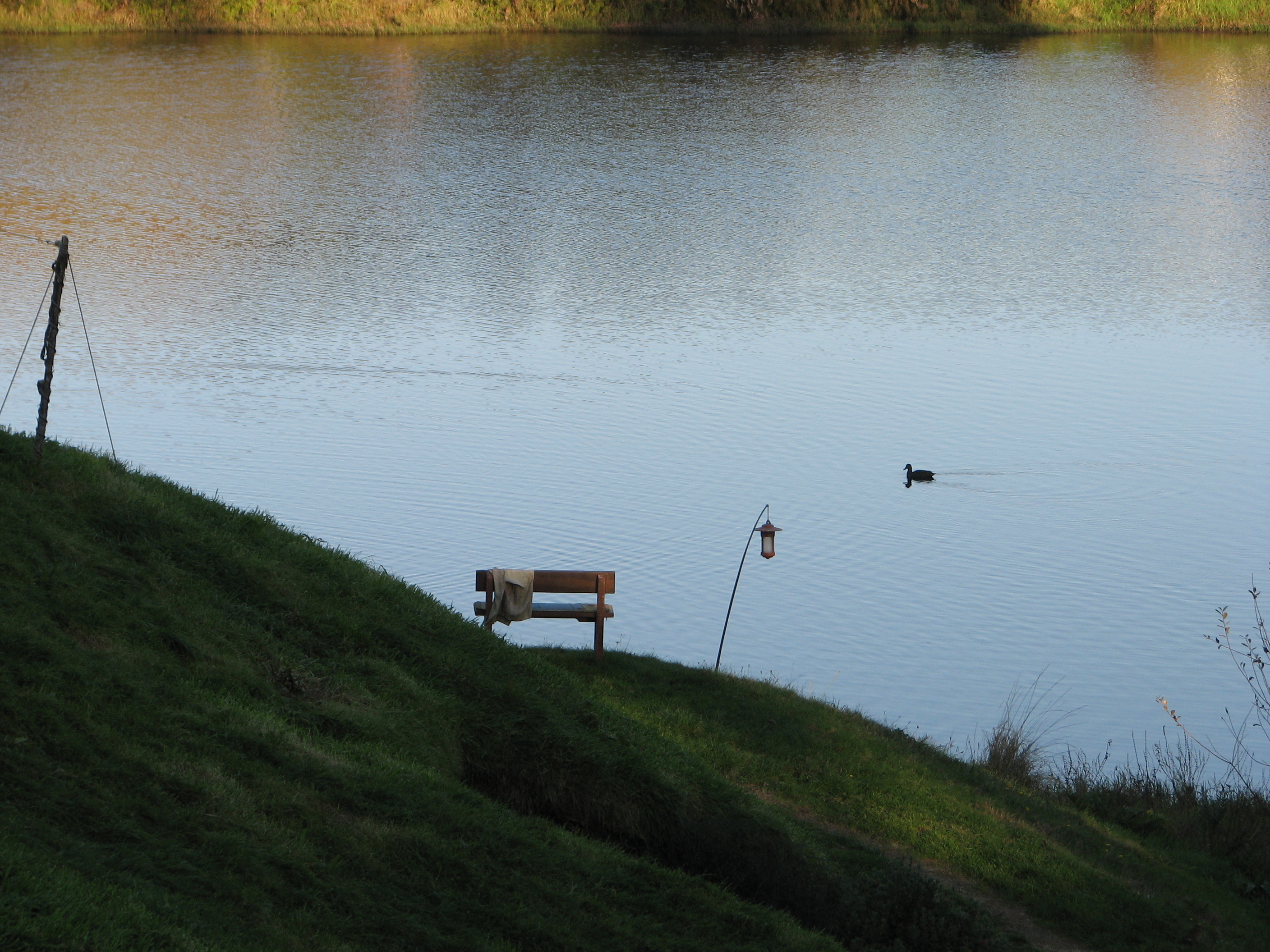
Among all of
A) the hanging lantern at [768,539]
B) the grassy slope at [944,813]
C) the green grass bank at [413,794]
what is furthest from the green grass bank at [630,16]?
the green grass bank at [413,794]

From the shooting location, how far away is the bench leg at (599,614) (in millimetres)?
11539

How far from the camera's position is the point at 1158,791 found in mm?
12094

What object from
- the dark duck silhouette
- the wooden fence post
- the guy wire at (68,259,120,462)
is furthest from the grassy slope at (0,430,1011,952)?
the dark duck silhouette

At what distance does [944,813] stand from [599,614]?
3.05 m

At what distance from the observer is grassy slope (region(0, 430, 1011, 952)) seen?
18.8 ft

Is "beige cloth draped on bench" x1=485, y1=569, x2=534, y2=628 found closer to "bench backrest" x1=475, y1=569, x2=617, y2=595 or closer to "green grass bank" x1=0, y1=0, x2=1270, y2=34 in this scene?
"bench backrest" x1=475, y1=569, x2=617, y2=595

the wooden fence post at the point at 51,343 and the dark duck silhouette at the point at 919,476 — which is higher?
the dark duck silhouette at the point at 919,476

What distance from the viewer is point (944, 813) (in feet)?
32.5

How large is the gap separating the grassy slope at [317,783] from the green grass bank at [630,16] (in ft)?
163

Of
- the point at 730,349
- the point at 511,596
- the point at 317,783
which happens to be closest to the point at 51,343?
the point at 317,783

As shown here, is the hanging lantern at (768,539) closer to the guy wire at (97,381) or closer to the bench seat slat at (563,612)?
the bench seat slat at (563,612)

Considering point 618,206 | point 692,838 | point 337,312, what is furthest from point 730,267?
point 692,838

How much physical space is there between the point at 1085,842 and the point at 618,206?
2395 cm

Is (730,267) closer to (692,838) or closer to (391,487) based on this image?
(391,487)
